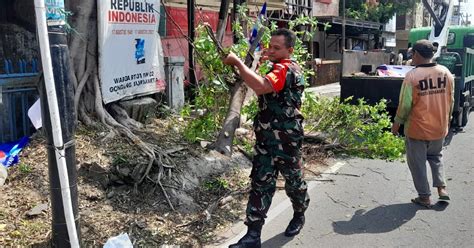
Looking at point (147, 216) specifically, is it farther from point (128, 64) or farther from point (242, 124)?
point (242, 124)

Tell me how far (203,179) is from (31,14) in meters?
3.43

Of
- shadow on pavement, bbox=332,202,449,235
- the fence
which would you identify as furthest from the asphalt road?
the fence

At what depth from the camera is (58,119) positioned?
319cm

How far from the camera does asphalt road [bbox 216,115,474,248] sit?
A: 4348mm

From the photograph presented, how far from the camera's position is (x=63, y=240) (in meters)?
3.45

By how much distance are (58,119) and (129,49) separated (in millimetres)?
4164

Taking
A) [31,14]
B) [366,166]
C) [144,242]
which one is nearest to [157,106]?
[31,14]

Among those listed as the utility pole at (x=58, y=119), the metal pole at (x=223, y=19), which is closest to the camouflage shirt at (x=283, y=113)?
the utility pole at (x=58, y=119)

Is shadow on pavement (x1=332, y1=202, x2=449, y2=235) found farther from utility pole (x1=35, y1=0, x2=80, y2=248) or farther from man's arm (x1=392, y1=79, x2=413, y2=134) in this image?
utility pole (x1=35, y1=0, x2=80, y2=248)

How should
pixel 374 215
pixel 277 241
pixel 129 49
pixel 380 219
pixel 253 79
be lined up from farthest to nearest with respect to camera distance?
pixel 129 49 < pixel 374 215 < pixel 380 219 < pixel 277 241 < pixel 253 79

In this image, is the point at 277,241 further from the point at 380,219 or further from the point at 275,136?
the point at 380,219

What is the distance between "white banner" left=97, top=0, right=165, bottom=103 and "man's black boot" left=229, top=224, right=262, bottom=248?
3315 millimetres

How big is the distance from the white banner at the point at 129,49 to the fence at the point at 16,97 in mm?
914

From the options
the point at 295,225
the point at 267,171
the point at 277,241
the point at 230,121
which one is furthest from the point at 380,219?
the point at 230,121
